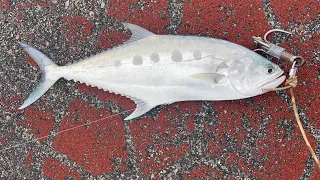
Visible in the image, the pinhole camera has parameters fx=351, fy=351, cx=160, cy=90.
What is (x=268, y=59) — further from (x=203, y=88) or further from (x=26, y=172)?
(x=26, y=172)

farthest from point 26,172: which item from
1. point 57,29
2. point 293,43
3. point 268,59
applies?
point 293,43

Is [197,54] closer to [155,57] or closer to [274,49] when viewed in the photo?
[155,57]

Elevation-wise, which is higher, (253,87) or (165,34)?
(165,34)

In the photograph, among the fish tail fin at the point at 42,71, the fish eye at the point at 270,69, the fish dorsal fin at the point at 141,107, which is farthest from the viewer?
the fish tail fin at the point at 42,71

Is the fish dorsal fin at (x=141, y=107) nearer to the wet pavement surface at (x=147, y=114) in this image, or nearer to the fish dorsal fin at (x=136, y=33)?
the wet pavement surface at (x=147, y=114)

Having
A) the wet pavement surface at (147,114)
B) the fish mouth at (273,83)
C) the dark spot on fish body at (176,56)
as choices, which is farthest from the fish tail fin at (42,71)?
the fish mouth at (273,83)

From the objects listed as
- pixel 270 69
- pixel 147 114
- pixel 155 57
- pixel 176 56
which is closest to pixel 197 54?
pixel 176 56
